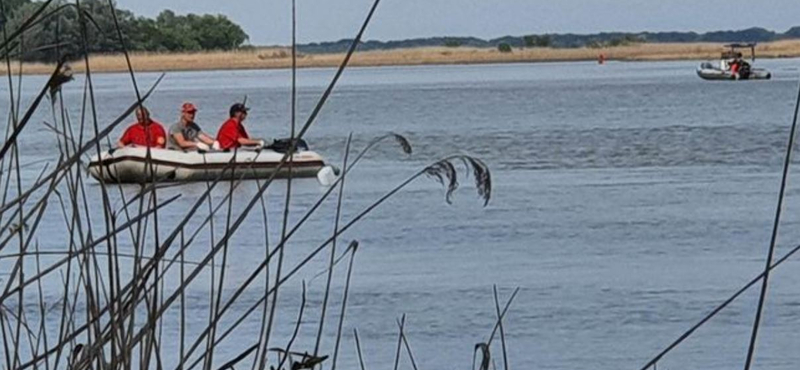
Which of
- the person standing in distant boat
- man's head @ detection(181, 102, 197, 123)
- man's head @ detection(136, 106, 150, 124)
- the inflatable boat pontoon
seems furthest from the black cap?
the inflatable boat pontoon

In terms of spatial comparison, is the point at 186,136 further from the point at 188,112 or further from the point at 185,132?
the point at 188,112

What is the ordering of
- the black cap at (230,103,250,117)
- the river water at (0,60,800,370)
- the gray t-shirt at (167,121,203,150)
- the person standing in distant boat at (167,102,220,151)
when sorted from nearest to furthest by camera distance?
the black cap at (230,103,250,117)
the river water at (0,60,800,370)
the person standing in distant boat at (167,102,220,151)
the gray t-shirt at (167,121,203,150)

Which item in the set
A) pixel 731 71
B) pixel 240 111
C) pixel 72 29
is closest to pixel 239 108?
pixel 240 111

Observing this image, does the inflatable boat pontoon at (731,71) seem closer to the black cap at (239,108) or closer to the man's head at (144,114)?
the black cap at (239,108)

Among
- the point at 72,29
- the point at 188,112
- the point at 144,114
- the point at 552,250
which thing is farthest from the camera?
the point at 188,112

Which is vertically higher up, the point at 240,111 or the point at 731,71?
the point at 240,111

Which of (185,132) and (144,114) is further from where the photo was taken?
(185,132)

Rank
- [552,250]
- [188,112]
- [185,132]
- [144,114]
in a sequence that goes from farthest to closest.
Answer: [185,132], [188,112], [552,250], [144,114]

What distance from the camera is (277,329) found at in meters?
11.2

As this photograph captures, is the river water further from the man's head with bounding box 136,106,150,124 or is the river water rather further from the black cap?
the man's head with bounding box 136,106,150,124

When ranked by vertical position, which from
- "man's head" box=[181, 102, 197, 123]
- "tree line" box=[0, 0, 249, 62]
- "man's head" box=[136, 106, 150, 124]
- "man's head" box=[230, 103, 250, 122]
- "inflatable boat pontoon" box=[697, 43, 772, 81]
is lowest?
"inflatable boat pontoon" box=[697, 43, 772, 81]

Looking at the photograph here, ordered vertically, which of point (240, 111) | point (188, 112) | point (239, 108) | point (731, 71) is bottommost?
point (731, 71)

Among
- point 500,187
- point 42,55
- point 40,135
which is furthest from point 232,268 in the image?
point 40,135

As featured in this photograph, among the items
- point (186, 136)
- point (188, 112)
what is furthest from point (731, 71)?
point (188, 112)
